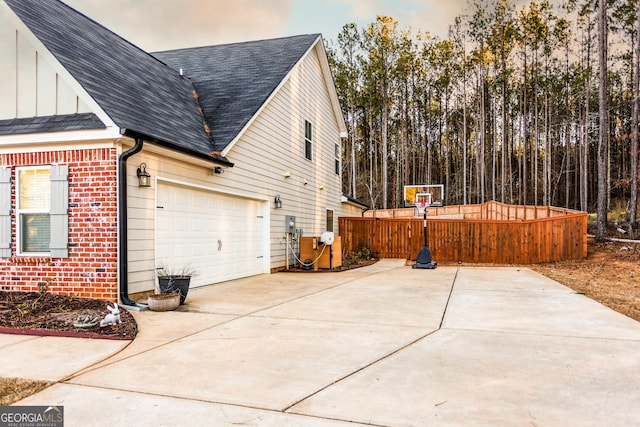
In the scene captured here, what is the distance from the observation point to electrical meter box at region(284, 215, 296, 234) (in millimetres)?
12070

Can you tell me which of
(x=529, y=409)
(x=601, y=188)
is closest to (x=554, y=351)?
(x=529, y=409)

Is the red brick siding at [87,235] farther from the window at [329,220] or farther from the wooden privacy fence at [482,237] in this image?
the wooden privacy fence at [482,237]

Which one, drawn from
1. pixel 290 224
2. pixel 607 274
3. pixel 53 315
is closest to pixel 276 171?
pixel 290 224

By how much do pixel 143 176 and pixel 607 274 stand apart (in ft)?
35.5

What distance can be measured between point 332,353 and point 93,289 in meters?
3.93

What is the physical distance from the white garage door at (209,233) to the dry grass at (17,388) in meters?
3.92

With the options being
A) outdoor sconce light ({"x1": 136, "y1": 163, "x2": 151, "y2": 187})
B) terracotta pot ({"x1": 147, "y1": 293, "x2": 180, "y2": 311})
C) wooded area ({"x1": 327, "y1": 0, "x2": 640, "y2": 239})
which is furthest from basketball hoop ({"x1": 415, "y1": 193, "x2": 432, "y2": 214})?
wooded area ({"x1": 327, "y1": 0, "x2": 640, "y2": 239})

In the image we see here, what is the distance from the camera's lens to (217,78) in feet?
38.7

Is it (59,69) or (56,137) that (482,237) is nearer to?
(56,137)

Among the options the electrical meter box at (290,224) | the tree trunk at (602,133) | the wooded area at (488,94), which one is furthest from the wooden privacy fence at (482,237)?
the wooded area at (488,94)

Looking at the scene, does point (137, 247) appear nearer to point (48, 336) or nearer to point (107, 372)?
point (48, 336)

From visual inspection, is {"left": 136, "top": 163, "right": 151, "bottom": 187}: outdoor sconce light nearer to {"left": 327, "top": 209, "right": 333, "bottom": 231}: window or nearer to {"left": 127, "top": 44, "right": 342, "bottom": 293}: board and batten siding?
{"left": 127, "top": 44, "right": 342, "bottom": 293}: board and batten siding

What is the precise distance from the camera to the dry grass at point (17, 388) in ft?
9.48

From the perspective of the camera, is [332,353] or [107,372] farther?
[332,353]
